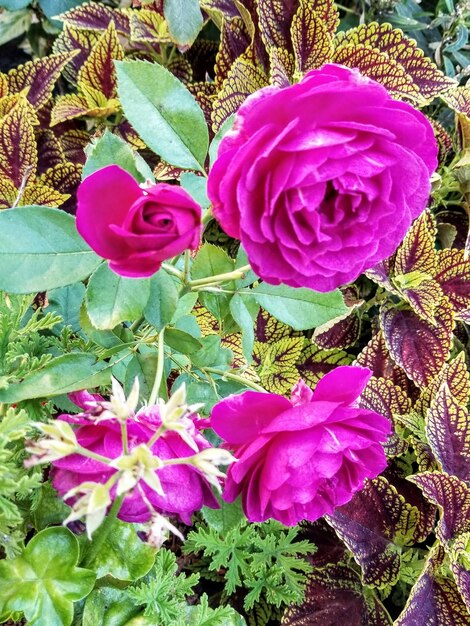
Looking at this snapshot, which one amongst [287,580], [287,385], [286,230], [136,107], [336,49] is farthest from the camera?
[336,49]

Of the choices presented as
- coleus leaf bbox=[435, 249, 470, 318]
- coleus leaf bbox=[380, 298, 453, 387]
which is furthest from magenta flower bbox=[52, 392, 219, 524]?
coleus leaf bbox=[435, 249, 470, 318]

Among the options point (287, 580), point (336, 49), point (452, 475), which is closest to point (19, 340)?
point (287, 580)

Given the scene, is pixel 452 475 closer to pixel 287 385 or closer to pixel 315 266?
pixel 287 385

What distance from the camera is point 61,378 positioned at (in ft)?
1.42

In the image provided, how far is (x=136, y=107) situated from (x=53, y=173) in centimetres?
51

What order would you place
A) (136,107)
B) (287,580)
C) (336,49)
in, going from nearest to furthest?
(136,107)
(287,580)
(336,49)

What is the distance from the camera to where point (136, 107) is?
431 mm

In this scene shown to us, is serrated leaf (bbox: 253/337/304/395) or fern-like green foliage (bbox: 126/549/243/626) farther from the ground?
fern-like green foliage (bbox: 126/549/243/626)

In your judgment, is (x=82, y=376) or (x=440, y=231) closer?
(x=82, y=376)

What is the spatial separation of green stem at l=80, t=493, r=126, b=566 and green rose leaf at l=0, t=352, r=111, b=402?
90mm

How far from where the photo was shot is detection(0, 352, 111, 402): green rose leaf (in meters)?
0.42

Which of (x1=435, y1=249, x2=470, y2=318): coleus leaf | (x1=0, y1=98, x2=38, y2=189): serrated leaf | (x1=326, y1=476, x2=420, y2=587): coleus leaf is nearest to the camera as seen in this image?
(x1=326, y1=476, x2=420, y2=587): coleus leaf

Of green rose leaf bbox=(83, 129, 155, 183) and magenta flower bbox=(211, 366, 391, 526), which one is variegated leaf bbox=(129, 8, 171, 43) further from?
magenta flower bbox=(211, 366, 391, 526)

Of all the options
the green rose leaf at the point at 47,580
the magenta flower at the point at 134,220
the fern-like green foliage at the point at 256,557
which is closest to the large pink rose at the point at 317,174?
the magenta flower at the point at 134,220
